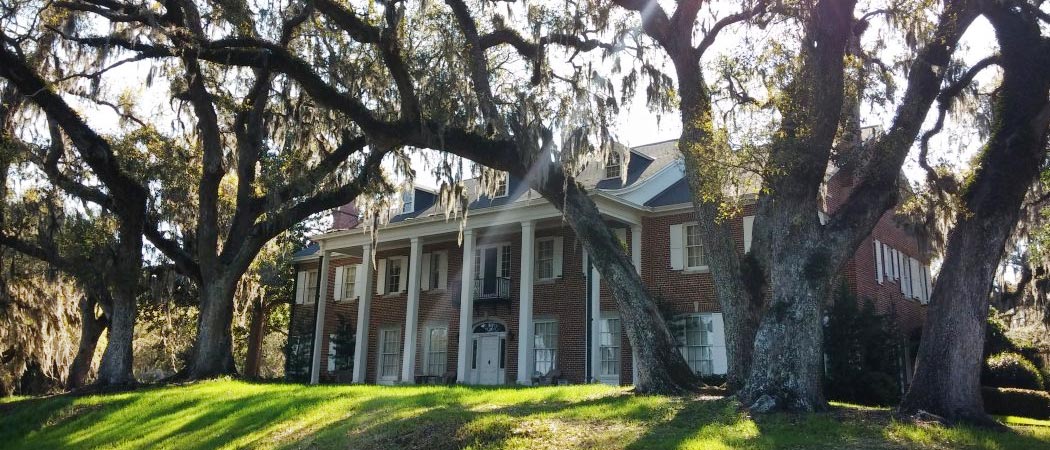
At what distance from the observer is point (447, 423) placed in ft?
32.4

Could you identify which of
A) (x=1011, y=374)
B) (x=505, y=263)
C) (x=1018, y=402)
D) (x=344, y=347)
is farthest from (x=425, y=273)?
(x=1018, y=402)

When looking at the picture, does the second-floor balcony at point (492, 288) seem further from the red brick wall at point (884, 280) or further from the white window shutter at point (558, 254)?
the red brick wall at point (884, 280)

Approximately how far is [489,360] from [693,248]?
716 cm

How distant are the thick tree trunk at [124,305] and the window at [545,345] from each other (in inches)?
401

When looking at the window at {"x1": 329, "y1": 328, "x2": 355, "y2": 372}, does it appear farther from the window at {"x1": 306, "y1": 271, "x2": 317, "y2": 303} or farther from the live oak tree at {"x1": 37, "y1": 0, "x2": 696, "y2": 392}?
the live oak tree at {"x1": 37, "y1": 0, "x2": 696, "y2": 392}

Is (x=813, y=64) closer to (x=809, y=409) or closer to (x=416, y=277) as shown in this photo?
(x=809, y=409)

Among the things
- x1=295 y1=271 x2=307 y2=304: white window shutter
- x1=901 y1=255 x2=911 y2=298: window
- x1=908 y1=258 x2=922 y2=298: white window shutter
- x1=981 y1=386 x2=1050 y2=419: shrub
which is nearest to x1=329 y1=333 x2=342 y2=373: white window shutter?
x1=295 y1=271 x2=307 y2=304: white window shutter

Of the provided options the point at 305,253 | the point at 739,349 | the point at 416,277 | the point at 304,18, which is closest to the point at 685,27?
the point at 739,349

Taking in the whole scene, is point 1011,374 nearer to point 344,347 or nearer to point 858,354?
point 858,354

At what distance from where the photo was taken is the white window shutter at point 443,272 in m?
26.1

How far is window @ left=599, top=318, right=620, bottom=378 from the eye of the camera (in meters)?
21.9

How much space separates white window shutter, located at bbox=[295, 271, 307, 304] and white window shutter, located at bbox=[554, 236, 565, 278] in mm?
12062

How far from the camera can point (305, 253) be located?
103ft

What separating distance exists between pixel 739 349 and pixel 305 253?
23.2m
